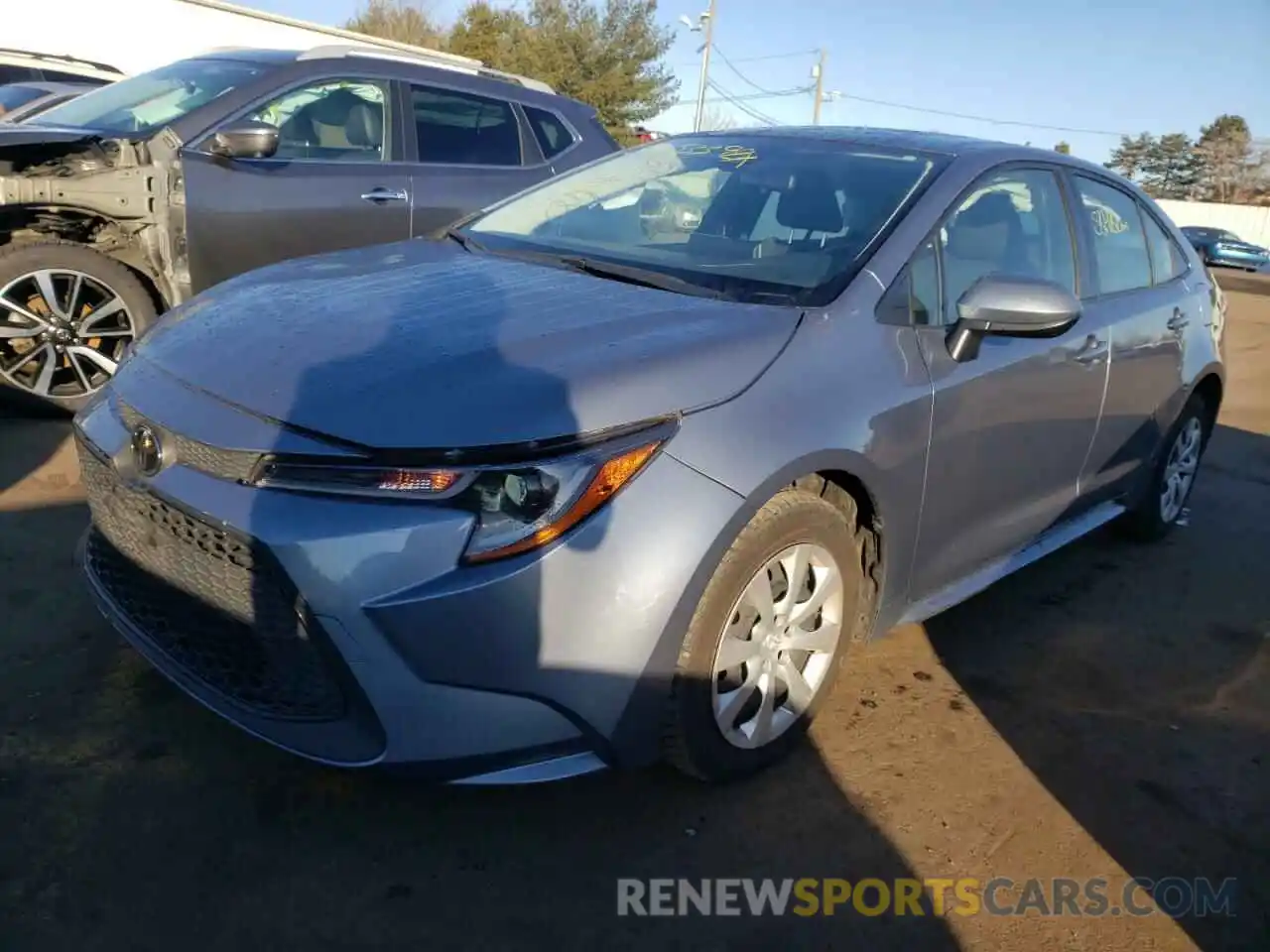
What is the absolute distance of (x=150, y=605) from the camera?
232 centimetres

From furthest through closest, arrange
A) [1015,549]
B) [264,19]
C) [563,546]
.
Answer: [264,19]
[1015,549]
[563,546]

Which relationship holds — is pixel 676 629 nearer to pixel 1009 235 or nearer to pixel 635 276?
pixel 635 276

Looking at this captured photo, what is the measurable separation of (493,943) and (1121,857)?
1541 mm

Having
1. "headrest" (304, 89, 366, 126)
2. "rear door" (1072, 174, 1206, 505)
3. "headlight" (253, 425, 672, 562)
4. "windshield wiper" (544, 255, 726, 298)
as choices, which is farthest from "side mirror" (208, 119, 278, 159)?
"rear door" (1072, 174, 1206, 505)

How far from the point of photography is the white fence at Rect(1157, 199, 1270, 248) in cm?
4541

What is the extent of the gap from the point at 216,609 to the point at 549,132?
15.5 feet

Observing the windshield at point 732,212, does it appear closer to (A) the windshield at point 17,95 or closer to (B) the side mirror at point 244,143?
(B) the side mirror at point 244,143

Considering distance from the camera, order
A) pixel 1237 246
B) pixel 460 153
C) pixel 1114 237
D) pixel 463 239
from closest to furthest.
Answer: pixel 463 239 < pixel 1114 237 < pixel 460 153 < pixel 1237 246

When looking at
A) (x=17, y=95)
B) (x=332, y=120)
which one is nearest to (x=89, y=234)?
(x=332, y=120)

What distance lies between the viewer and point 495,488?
6.50 feet

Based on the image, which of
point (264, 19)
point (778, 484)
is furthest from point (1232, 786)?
point (264, 19)

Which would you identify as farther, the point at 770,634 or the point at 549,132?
the point at 549,132

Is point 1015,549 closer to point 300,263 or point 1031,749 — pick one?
point 1031,749

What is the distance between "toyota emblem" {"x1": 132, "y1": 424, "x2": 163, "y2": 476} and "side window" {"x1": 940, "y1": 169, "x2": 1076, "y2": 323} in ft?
6.78
